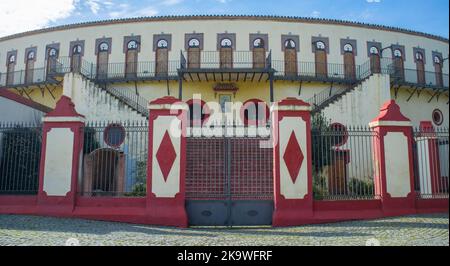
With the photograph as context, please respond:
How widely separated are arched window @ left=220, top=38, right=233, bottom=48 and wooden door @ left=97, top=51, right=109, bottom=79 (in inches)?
304

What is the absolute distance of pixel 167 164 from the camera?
10414 mm

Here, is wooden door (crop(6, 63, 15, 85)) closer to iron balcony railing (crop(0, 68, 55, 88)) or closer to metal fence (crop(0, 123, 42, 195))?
iron balcony railing (crop(0, 68, 55, 88))

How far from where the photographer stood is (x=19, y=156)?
37.4 ft

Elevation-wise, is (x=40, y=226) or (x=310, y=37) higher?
(x=310, y=37)

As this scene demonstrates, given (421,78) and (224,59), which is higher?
(224,59)

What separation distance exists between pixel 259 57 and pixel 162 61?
6.30 m

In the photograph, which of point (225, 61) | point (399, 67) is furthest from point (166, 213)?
point (399, 67)

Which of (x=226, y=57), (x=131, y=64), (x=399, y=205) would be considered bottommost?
(x=399, y=205)

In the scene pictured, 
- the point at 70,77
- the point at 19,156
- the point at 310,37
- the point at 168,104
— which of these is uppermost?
the point at 310,37

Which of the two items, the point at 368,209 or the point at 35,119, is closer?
the point at 368,209

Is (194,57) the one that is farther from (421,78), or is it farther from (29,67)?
(421,78)
